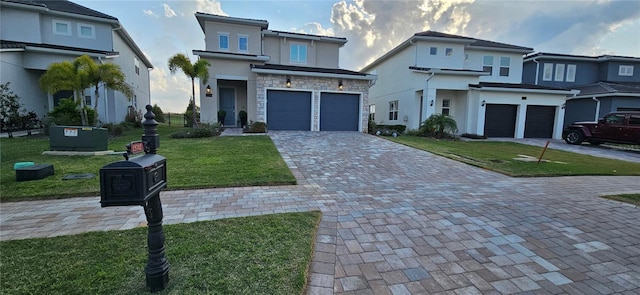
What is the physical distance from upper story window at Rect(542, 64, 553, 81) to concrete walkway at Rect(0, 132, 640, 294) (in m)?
18.8

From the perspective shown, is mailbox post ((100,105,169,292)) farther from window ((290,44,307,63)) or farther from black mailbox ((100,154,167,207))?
window ((290,44,307,63))

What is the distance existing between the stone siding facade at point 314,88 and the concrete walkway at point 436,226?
9.04 metres

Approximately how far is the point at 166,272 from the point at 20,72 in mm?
16905

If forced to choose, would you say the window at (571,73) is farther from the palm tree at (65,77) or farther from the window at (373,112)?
the palm tree at (65,77)

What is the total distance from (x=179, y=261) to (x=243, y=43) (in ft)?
54.4

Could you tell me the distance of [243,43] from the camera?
1700cm

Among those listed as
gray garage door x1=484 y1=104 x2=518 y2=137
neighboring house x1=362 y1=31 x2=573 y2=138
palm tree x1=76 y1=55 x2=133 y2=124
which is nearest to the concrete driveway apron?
palm tree x1=76 y1=55 x2=133 y2=124

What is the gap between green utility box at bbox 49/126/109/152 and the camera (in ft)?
24.6

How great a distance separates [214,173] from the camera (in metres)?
6.00

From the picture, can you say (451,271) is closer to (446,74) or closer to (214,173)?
(214,173)

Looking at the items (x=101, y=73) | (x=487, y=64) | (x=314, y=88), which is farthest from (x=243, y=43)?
(x=487, y=64)

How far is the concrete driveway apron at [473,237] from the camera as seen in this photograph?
2471 mm

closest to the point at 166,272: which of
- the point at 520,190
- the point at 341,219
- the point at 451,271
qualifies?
the point at 341,219

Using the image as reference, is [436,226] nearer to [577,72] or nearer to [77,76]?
[77,76]
